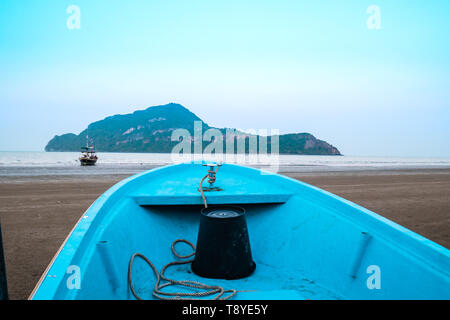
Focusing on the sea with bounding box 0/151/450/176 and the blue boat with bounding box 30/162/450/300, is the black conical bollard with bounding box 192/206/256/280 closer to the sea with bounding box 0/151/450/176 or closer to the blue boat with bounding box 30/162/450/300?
the blue boat with bounding box 30/162/450/300

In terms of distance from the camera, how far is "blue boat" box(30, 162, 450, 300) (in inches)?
58.9

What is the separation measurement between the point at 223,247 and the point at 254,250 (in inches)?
22.6

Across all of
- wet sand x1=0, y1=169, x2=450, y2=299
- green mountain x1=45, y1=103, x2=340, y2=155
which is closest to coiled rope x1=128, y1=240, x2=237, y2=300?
wet sand x1=0, y1=169, x2=450, y2=299

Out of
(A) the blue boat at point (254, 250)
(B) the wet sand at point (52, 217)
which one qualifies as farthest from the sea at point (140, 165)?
(B) the wet sand at point (52, 217)

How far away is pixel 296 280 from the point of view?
211cm

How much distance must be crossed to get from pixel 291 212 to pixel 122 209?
147cm

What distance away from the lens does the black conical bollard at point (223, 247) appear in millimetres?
2035

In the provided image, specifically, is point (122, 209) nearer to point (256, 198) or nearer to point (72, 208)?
point (256, 198)

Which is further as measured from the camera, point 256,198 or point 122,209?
point 256,198

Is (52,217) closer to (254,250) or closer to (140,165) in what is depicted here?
(254,250)

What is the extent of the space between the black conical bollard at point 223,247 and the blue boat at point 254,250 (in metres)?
0.04

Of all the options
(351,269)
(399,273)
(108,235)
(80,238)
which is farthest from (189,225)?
(399,273)

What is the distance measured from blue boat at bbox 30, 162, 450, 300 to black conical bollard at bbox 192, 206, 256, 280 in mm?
38

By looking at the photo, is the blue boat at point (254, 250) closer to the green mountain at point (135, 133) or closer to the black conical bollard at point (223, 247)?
the black conical bollard at point (223, 247)
